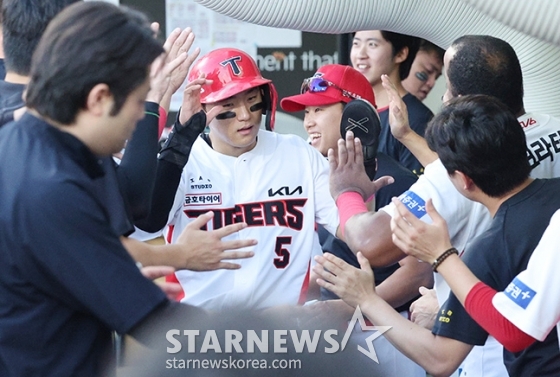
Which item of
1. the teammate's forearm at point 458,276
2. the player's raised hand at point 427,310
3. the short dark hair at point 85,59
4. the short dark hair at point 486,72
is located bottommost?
the player's raised hand at point 427,310

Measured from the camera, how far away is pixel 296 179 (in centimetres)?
299

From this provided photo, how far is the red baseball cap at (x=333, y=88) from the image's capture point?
343cm

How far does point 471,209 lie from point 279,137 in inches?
31.9

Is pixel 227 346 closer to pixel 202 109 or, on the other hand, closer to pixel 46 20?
pixel 46 20

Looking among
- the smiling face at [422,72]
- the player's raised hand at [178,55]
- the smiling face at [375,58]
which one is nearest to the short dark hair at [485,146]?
the player's raised hand at [178,55]

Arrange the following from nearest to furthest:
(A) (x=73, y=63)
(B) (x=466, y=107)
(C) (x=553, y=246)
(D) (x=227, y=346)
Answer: (D) (x=227, y=346), (A) (x=73, y=63), (C) (x=553, y=246), (B) (x=466, y=107)

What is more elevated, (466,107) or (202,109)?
(466,107)

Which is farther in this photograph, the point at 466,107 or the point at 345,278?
the point at 345,278

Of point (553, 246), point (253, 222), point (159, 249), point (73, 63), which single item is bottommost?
point (253, 222)

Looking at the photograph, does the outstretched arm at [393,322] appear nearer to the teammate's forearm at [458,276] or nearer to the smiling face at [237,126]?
the teammate's forearm at [458,276]

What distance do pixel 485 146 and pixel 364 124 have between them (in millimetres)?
875

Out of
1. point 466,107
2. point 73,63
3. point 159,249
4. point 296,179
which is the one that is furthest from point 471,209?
point 73,63

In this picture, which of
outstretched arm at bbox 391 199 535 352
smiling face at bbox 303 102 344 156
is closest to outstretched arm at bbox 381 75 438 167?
smiling face at bbox 303 102 344 156

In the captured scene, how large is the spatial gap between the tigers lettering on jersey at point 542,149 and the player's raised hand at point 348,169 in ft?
1.70
